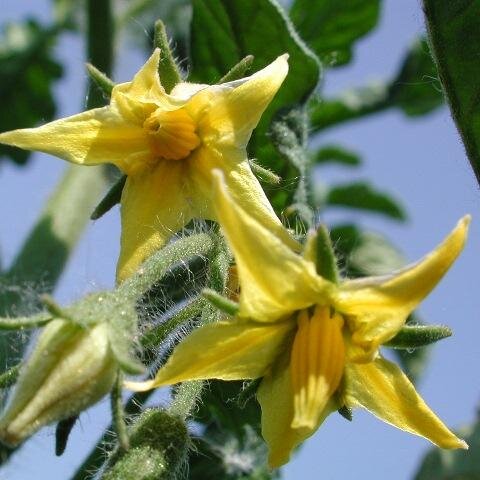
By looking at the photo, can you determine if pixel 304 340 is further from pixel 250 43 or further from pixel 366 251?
pixel 366 251

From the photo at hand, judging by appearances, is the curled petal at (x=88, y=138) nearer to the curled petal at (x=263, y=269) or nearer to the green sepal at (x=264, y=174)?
the green sepal at (x=264, y=174)

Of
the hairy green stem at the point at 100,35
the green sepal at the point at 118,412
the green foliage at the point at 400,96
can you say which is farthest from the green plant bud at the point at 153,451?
the green foliage at the point at 400,96

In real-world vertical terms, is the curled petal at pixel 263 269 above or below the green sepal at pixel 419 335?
above

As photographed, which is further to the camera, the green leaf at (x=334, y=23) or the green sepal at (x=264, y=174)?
the green leaf at (x=334, y=23)

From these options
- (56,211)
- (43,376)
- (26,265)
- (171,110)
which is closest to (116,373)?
(43,376)

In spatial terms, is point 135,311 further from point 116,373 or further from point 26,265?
point 26,265

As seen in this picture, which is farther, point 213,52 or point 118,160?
point 213,52

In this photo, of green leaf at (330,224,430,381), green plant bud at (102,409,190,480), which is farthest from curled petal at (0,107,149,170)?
green leaf at (330,224,430,381)

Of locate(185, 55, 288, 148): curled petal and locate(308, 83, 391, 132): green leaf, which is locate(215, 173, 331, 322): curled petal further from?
locate(308, 83, 391, 132): green leaf
